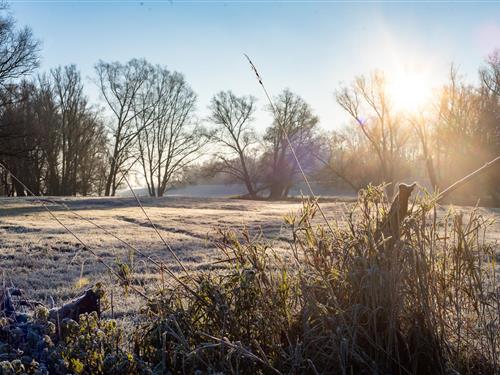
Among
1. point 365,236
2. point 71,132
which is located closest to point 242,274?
point 365,236

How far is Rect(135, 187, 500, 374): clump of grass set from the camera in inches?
73.0

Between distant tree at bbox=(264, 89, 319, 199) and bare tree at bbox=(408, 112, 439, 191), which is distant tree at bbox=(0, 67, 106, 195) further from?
bare tree at bbox=(408, 112, 439, 191)

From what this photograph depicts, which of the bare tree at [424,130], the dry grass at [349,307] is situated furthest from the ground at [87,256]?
the bare tree at [424,130]

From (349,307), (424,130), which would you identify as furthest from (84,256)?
(424,130)

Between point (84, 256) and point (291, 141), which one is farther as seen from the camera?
point (291, 141)

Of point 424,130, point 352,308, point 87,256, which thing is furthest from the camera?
point 424,130

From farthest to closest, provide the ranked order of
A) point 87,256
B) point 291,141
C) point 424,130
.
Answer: point 291,141
point 424,130
point 87,256

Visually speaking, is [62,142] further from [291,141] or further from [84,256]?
[84,256]

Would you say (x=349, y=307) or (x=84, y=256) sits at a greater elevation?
(x=349, y=307)

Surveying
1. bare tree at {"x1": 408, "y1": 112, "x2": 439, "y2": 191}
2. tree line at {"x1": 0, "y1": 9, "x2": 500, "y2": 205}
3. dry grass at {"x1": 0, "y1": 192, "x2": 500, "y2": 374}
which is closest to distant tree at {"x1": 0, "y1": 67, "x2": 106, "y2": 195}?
tree line at {"x1": 0, "y1": 9, "x2": 500, "y2": 205}

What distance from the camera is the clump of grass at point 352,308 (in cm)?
185

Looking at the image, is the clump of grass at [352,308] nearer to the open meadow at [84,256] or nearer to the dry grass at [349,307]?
the dry grass at [349,307]

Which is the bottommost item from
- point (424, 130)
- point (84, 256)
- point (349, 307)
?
point (84, 256)

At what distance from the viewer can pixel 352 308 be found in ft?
6.09
